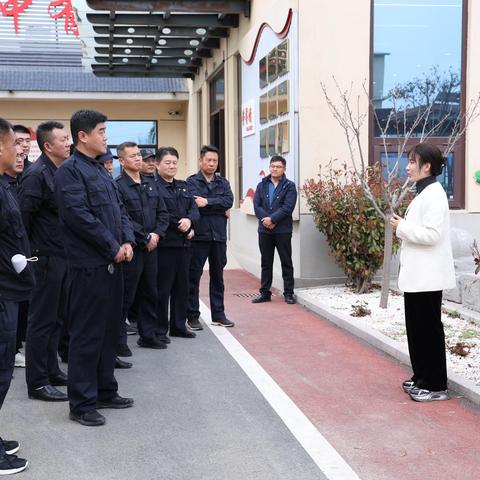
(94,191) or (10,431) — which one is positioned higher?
(94,191)

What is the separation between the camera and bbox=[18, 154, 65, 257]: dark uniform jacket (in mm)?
5328

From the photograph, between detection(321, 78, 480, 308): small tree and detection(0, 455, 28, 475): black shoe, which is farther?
detection(321, 78, 480, 308): small tree

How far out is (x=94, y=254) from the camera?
15.6 feet

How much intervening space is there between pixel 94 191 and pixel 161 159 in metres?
2.50

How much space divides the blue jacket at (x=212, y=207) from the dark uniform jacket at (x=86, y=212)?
296 cm

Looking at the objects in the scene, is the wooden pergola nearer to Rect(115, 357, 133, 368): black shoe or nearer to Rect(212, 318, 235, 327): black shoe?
Rect(212, 318, 235, 327): black shoe

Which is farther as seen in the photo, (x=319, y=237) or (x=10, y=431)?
(x=319, y=237)

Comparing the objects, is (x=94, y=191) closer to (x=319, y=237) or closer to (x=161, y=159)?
(x=161, y=159)

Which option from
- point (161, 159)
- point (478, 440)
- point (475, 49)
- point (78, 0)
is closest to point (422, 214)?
point (478, 440)

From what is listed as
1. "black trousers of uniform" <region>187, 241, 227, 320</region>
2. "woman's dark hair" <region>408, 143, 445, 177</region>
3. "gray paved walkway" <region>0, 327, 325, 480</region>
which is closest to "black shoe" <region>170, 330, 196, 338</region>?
"black trousers of uniform" <region>187, 241, 227, 320</region>

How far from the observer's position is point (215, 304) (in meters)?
8.01

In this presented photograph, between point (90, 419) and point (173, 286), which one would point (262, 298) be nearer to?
point (173, 286)

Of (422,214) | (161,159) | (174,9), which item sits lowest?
(422,214)

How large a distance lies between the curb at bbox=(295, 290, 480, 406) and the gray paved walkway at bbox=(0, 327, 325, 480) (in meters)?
1.47
